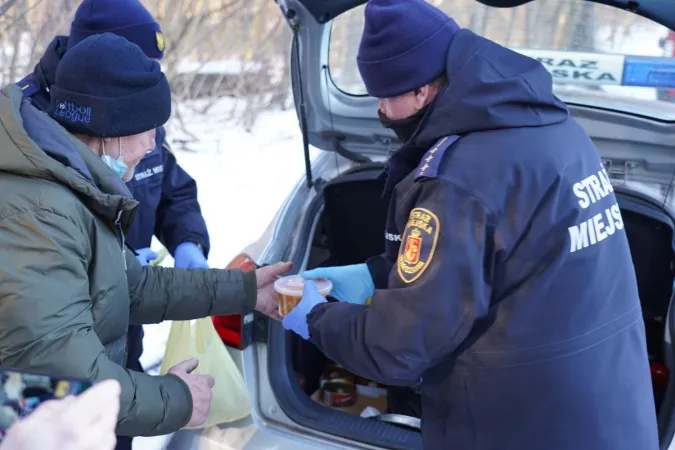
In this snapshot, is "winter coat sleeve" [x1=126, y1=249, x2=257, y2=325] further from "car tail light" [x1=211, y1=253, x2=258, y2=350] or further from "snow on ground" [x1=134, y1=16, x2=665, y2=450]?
"snow on ground" [x1=134, y1=16, x2=665, y2=450]

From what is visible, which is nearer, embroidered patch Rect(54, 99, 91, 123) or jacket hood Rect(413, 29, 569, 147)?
jacket hood Rect(413, 29, 569, 147)

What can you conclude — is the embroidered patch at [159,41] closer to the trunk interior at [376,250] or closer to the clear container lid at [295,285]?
the trunk interior at [376,250]

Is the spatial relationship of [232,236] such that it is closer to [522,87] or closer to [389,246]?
[389,246]

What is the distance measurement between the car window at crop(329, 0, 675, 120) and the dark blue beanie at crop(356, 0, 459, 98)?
99 cm

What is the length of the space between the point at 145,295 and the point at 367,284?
0.66 meters

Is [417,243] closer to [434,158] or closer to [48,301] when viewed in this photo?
[434,158]

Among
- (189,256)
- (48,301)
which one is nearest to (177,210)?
(189,256)

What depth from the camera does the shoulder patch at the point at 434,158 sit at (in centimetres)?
133

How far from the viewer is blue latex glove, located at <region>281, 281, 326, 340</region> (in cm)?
176

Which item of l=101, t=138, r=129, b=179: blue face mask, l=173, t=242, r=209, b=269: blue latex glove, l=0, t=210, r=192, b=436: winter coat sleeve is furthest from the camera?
l=173, t=242, r=209, b=269: blue latex glove

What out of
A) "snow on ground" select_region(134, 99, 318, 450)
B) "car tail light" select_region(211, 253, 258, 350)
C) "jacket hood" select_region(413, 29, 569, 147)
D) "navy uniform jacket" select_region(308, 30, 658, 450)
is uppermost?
"jacket hood" select_region(413, 29, 569, 147)

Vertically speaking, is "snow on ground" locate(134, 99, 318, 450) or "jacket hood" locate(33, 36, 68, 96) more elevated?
"jacket hood" locate(33, 36, 68, 96)

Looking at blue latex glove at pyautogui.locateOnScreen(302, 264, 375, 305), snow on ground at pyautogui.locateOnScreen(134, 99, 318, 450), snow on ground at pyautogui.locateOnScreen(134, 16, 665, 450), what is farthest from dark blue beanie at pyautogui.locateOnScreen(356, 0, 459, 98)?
snow on ground at pyautogui.locateOnScreen(134, 99, 318, 450)

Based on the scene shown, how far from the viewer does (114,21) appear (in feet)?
7.63
